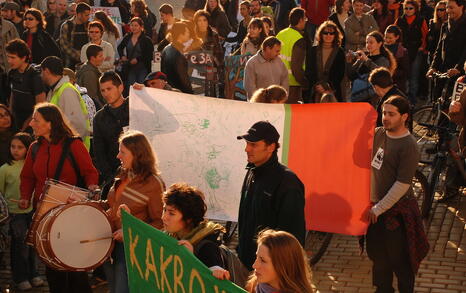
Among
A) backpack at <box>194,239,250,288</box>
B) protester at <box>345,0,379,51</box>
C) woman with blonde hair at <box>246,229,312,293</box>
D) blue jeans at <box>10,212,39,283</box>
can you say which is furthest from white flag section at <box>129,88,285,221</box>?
protester at <box>345,0,379,51</box>

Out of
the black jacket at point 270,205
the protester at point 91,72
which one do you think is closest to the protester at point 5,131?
the protester at point 91,72

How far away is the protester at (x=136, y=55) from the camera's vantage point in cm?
1401

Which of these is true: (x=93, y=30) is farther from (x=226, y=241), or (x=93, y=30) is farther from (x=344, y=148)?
(x=344, y=148)

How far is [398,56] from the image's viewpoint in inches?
516

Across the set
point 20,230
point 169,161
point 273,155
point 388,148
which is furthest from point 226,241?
point 273,155

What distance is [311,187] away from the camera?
7906 millimetres

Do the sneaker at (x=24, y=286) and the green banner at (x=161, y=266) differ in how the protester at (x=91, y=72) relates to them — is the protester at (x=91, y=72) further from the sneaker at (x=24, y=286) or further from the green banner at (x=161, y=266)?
the green banner at (x=161, y=266)

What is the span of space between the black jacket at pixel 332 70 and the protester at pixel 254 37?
3.69 ft

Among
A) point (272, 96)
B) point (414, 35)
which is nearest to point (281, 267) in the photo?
point (272, 96)

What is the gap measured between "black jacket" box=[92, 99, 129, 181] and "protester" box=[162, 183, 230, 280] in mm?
3106

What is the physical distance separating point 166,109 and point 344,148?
5.68ft

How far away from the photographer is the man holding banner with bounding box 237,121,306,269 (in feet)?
19.4

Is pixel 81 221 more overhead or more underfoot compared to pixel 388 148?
more underfoot

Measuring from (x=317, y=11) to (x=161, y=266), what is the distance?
12.3 meters
